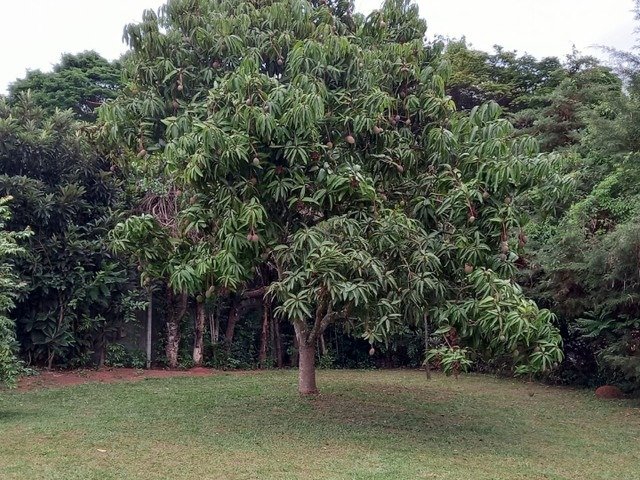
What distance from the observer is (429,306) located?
633 centimetres

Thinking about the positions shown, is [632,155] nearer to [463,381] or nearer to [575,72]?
[463,381]

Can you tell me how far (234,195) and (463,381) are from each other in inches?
297

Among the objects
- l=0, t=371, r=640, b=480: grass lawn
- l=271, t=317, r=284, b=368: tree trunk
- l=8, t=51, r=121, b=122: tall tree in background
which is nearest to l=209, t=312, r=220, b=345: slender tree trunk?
l=271, t=317, r=284, b=368: tree trunk

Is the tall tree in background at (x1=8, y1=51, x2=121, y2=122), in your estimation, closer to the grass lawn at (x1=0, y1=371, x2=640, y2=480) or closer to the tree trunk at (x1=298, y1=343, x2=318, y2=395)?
the grass lawn at (x1=0, y1=371, x2=640, y2=480)

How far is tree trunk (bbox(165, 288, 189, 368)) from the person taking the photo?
503 inches

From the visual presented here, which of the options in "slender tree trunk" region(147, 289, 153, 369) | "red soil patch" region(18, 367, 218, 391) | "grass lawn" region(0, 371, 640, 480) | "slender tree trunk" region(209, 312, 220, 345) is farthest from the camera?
"slender tree trunk" region(209, 312, 220, 345)

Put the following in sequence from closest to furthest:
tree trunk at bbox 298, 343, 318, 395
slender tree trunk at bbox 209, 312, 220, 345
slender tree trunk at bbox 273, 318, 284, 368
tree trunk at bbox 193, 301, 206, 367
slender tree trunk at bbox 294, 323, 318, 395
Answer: slender tree trunk at bbox 294, 323, 318, 395, tree trunk at bbox 298, 343, 318, 395, tree trunk at bbox 193, 301, 206, 367, slender tree trunk at bbox 209, 312, 220, 345, slender tree trunk at bbox 273, 318, 284, 368

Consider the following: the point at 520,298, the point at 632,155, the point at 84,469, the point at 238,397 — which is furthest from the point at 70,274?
the point at 632,155

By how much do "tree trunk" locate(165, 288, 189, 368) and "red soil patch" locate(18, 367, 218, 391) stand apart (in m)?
0.47

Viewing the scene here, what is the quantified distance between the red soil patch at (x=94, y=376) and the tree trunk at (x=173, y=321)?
465 mm

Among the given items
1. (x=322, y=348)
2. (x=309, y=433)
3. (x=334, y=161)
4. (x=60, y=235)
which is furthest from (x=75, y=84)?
(x=309, y=433)

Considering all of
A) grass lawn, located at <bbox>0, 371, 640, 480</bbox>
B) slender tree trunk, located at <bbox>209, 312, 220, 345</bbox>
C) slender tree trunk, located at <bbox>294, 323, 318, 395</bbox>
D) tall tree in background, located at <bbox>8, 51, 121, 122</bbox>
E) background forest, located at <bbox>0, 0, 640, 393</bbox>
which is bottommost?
grass lawn, located at <bbox>0, 371, 640, 480</bbox>

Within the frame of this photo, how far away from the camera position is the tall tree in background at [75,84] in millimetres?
18125

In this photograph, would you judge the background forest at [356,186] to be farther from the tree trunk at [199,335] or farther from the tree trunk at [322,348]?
the tree trunk at [322,348]
